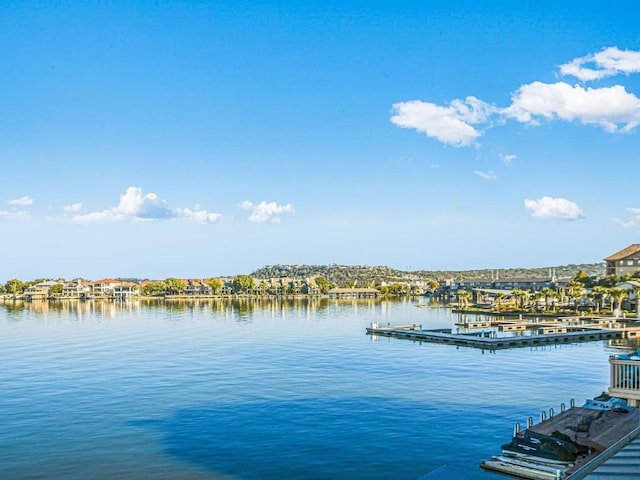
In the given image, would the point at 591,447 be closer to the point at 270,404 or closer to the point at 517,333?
the point at 270,404

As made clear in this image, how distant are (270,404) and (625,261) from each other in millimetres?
126732

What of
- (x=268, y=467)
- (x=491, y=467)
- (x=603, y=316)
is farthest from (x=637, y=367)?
(x=603, y=316)

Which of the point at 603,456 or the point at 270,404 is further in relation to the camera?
the point at 270,404

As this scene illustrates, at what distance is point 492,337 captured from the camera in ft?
224

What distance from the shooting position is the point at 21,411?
33.0 m

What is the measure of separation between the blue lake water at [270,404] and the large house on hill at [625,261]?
81.4 meters

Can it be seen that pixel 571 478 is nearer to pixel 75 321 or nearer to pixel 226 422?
pixel 226 422

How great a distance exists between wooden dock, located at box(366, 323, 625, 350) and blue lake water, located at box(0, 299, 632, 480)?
2.54 metres

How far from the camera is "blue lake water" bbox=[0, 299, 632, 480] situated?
24.2m

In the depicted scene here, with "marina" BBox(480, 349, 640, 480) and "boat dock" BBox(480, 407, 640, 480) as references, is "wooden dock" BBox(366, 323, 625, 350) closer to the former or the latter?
"marina" BBox(480, 349, 640, 480)

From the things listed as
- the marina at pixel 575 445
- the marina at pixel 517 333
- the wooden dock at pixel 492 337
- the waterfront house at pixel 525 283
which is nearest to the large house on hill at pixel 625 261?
Answer: the waterfront house at pixel 525 283

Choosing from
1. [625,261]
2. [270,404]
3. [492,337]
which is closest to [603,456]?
[270,404]

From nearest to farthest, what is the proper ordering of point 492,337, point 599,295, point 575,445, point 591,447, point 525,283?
point 591,447 < point 575,445 < point 492,337 < point 599,295 < point 525,283

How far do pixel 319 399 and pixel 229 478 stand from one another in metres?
13.7
